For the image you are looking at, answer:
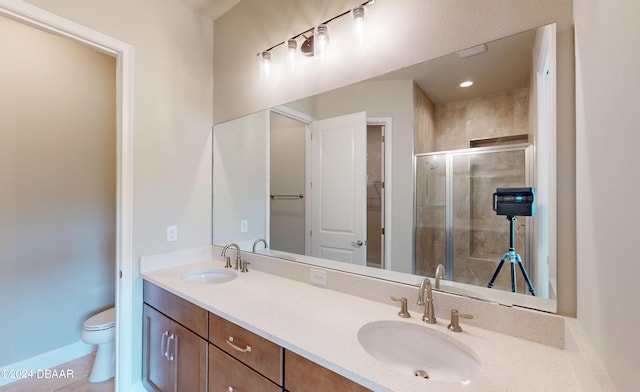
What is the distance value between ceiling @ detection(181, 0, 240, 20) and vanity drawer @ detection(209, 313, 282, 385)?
83.3 inches

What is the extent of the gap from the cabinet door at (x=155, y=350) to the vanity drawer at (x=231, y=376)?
46 centimetres

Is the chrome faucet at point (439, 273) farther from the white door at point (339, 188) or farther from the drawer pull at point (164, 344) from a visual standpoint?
the drawer pull at point (164, 344)

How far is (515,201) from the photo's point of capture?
1.05 m

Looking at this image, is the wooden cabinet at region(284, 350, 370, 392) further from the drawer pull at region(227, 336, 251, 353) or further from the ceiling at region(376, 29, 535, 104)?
the ceiling at region(376, 29, 535, 104)

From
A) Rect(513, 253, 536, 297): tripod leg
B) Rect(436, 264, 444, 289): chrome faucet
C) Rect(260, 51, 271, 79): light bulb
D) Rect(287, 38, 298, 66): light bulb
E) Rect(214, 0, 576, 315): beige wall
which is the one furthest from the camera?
Rect(260, 51, 271, 79): light bulb

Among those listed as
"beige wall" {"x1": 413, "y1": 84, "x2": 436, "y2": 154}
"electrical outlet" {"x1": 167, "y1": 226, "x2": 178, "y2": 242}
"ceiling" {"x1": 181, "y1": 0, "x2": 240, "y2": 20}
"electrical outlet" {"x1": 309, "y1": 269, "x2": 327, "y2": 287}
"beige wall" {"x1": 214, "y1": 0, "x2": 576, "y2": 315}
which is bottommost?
"electrical outlet" {"x1": 309, "y1": 269, "x2": 327, "y2": 287}

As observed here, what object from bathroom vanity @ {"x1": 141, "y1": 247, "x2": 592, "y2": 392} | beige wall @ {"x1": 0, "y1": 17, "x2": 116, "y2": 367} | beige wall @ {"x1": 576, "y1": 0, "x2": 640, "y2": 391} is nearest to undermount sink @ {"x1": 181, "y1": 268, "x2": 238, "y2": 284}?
bathroom vanity @ {"x1": 141, "y1": 247, "x2": 592, "y2": 392}

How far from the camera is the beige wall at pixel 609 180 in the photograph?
0.49 m

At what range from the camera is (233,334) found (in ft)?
3.76

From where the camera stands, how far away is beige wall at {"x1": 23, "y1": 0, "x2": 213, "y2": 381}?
1711 millimetres

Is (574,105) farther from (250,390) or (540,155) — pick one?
(250,390)

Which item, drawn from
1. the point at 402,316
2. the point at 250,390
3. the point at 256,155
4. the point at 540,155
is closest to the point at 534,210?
the point at 540,155

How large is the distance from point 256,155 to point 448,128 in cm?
140

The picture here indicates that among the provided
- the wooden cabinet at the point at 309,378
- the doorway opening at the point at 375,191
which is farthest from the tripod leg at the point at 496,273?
the wooden cabinet at the point at 309,378
